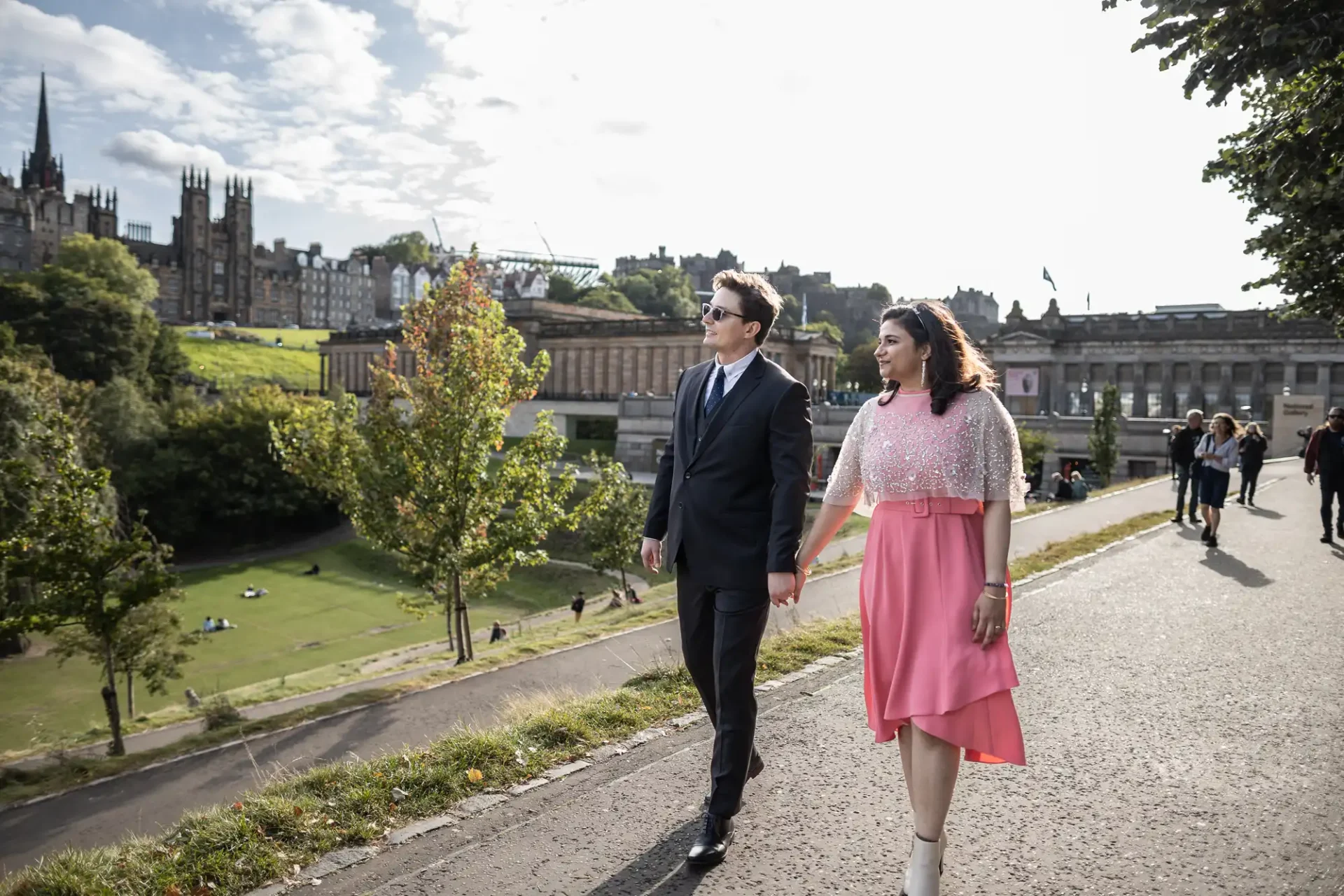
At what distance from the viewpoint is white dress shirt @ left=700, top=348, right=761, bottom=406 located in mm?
4980

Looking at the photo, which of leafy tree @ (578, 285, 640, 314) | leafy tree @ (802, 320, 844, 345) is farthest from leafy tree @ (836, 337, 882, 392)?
leafy tree @ (578, 285, 640, 314)

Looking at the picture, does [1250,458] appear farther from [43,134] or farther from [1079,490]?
[43,134]

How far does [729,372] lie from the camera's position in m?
5.05

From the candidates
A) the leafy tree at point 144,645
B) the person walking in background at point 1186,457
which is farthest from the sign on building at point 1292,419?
the leafy tree at point 144,645

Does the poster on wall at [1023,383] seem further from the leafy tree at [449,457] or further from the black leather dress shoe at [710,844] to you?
the black leather dress shoe at [710,844]

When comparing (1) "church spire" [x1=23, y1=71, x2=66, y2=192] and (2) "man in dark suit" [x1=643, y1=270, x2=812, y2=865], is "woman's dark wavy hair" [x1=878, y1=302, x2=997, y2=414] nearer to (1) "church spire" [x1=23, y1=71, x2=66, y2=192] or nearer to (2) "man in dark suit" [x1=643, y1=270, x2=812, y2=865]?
(2) "man in dark suit" [x1=643, y1=270, x2=812, y2=865]

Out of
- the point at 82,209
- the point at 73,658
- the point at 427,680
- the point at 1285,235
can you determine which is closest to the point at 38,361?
the point at 73,658

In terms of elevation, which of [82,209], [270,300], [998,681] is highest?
[82,209]

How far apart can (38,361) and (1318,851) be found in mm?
68321

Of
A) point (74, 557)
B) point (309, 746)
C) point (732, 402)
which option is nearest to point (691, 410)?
point (732, 402)

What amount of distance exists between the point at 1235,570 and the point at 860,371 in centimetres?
9872

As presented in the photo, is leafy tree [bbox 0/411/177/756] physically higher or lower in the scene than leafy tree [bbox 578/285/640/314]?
lower

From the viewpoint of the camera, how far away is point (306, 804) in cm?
521

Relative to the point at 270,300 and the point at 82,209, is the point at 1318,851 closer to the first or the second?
the point at 82,209
